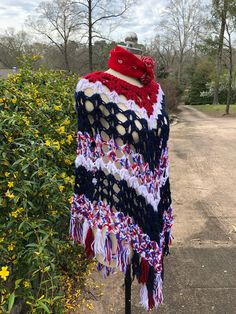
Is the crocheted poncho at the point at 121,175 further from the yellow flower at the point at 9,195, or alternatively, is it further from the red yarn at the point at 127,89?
the yellow flower at the point at 9,195

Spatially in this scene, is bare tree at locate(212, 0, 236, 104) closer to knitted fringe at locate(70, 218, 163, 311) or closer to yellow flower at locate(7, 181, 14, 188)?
knitted fringe at locate(70, 218, 163, 311)

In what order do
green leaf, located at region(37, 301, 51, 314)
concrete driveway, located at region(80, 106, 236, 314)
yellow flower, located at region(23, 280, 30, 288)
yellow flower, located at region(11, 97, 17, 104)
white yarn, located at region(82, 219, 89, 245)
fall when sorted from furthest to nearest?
concrete driveway, located at region(80, 106, 236, 314) → yellow flower, located at region(11, 97, 17, 104) → white yarn, located at region(82, 219, 89, 245) → yellow flower, located at region(23, 280, 30, 288) → green leaf, located at region(37, 301, 51, 314)

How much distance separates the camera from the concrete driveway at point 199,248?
2.00 m

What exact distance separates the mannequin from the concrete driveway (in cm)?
81

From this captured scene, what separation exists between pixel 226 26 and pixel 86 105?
1452cm

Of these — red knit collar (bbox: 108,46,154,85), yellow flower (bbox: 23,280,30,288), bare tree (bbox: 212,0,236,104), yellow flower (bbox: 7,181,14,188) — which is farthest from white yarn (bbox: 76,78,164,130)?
bare tree (bbox: 212,0,236,104)

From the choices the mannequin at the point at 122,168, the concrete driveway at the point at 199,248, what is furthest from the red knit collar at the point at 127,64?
the concrete driveway at the point at 199,248

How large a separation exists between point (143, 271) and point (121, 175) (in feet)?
1.38

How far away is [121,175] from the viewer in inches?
45.9

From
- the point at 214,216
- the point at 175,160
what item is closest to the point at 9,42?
the point at 175,160

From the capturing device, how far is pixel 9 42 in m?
16.5

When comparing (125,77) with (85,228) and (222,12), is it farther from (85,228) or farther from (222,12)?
(222,12)

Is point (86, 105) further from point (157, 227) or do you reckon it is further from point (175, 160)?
point (175, 160)

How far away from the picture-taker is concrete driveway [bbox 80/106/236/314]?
2.00m
